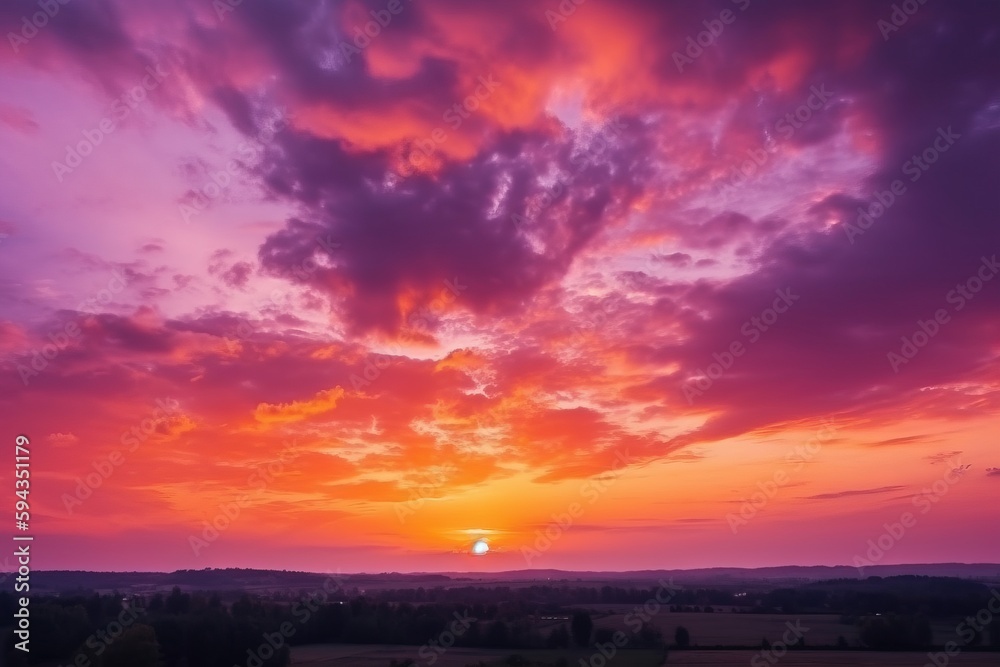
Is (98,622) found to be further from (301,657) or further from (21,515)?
(21,515)

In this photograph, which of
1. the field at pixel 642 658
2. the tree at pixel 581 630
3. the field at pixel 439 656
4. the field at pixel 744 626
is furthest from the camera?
the tree at pixel 581 630

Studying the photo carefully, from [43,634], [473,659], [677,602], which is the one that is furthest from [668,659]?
[677,602]

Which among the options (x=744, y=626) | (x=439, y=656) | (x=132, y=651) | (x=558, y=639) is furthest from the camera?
(x=744, y=626)

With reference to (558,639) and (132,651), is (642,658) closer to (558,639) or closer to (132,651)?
(558,639)

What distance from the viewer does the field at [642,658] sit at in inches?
2549

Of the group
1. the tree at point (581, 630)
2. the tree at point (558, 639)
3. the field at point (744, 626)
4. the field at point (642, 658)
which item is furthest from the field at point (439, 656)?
the field at point (744, 626)

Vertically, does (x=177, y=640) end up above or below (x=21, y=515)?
below

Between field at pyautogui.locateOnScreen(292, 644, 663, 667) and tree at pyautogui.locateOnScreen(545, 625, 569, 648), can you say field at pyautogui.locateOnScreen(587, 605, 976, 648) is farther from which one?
field at pyautogui.locateOnScreen(292, 644, 663, 667)

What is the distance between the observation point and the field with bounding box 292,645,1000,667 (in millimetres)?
64750

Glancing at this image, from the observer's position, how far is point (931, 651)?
73.8 meters

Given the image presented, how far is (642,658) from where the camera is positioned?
71.3 metres

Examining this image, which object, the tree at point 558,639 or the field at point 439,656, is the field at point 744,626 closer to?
the tree at point 558,639

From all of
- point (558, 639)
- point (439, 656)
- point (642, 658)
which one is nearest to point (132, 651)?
point (439, 656)

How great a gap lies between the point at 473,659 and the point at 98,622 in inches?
1536
